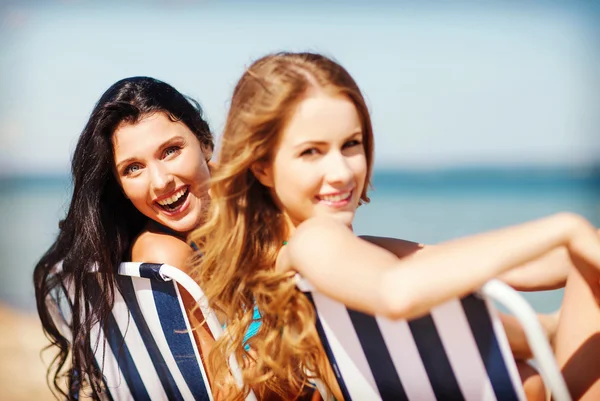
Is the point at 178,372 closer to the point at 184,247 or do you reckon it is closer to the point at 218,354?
the point at 218,354

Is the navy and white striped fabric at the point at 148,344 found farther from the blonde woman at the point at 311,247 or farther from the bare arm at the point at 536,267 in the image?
the bare arm at the point at 536,267

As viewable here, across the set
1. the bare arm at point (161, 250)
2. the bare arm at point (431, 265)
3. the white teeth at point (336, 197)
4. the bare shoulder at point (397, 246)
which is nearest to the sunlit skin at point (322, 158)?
the white teeth at point (336, 197)

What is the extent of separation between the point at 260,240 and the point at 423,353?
74cm

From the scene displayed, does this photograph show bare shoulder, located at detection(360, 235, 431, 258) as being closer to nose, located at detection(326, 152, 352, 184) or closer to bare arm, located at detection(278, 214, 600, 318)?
nose, located at detection(326, 152, 352, 184)

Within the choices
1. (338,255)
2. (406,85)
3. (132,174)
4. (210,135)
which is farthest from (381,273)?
(406,85)

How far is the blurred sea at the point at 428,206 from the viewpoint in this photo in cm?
1096

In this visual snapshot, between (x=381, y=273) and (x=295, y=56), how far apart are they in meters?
0.87

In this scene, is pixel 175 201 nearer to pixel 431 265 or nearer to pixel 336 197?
pixel 336 197

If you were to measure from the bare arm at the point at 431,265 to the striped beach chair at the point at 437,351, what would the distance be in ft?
0.24

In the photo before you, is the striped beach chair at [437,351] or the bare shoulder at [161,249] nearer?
the striped beach chair at [437,351]

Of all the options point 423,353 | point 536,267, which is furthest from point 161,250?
point 536,267

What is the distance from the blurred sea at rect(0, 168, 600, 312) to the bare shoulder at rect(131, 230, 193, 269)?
5.19m

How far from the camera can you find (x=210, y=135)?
11.5 ft

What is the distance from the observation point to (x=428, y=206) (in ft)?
66.2
